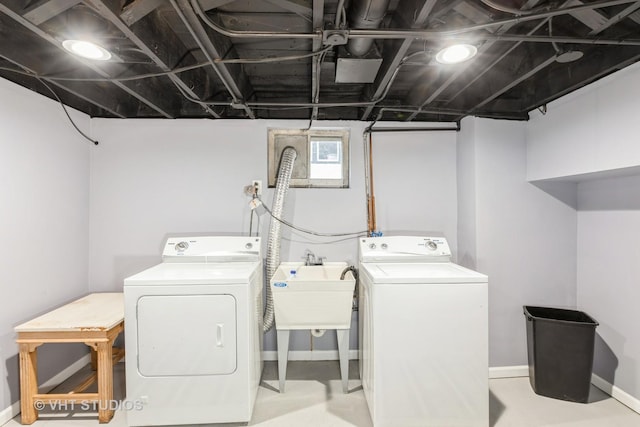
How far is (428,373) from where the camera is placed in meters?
1.85

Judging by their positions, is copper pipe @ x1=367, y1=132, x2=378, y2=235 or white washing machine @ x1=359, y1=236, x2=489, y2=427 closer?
white washing machine @ x1=359, y1=236, x2=489, y2=427

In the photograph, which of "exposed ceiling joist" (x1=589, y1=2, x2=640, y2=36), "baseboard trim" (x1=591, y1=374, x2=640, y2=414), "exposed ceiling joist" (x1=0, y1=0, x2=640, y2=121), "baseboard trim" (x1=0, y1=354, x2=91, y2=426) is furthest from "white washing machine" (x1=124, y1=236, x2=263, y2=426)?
"baseboard trim" (x1=591, y1=374, x2=640, y2=414)

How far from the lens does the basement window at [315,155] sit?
2822 mm

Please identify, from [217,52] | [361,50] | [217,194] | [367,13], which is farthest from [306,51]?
[217,194]

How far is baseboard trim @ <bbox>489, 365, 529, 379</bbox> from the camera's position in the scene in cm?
252

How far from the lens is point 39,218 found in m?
2.24

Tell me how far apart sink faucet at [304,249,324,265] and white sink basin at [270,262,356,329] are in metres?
0.59

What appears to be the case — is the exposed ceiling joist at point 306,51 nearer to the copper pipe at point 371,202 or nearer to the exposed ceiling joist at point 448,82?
the exposed ceiling joist at point 448,82

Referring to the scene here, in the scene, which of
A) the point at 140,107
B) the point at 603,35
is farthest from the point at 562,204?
the point at 140,107

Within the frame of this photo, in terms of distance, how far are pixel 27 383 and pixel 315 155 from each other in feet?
8.61

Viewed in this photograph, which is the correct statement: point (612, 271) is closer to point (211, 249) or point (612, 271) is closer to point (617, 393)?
point (617, 393)

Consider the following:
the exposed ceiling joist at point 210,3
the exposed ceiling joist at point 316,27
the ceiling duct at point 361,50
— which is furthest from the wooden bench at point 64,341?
the ceiling duct at point 361,50

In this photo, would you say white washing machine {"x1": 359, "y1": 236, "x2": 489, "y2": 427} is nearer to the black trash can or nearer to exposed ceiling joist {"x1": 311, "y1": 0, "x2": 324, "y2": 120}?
the black trash can

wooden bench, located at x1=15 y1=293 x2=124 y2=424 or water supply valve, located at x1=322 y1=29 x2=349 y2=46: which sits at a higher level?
water supply valve, located at x1=322 y1=29 x2=349 y2=46
